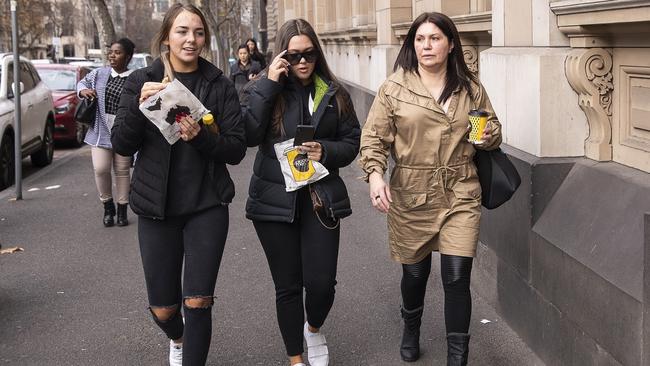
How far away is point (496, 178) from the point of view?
495 cm

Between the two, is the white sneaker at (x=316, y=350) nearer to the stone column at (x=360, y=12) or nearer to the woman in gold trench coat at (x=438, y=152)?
the woman in gold trench coat at (x=438, y=152)

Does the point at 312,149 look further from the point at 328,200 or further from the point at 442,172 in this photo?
the point at 442,172

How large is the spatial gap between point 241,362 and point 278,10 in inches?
1484

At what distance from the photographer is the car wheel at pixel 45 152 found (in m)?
16.5

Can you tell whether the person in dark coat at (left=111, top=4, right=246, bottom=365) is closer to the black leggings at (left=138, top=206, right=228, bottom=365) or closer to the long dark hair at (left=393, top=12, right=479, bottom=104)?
the black leggings at (left=138, top=206, right=228, bottom=365)

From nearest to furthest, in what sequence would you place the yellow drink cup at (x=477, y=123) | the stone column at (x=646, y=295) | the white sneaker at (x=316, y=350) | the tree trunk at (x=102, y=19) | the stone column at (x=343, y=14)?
1. the stone column at (x=646, y=295)
2. the yellow drink cup at (x=477, y=123)
3. the white sneaker at (x=316, y=350)
4. the stone column at (x=343, y=14)
5. the tree trunk at (x=102, y=19)

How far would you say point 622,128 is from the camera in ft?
17.4

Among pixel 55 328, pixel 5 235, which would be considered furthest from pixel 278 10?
pixel 55 328

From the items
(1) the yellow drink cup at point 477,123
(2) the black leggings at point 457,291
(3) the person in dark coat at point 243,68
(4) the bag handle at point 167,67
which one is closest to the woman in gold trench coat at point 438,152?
(2) the black leggings at point 457,291

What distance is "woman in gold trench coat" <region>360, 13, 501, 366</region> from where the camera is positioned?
4.89m

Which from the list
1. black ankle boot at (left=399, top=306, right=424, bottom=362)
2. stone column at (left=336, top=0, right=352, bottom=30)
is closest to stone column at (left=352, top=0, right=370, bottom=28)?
stone column at (left=336, top=0, right=352, bottom=30)

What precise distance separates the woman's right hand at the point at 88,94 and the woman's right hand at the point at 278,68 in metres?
4.97

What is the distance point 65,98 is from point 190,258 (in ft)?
53.6

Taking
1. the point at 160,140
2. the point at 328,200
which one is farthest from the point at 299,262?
the point at 160,140
